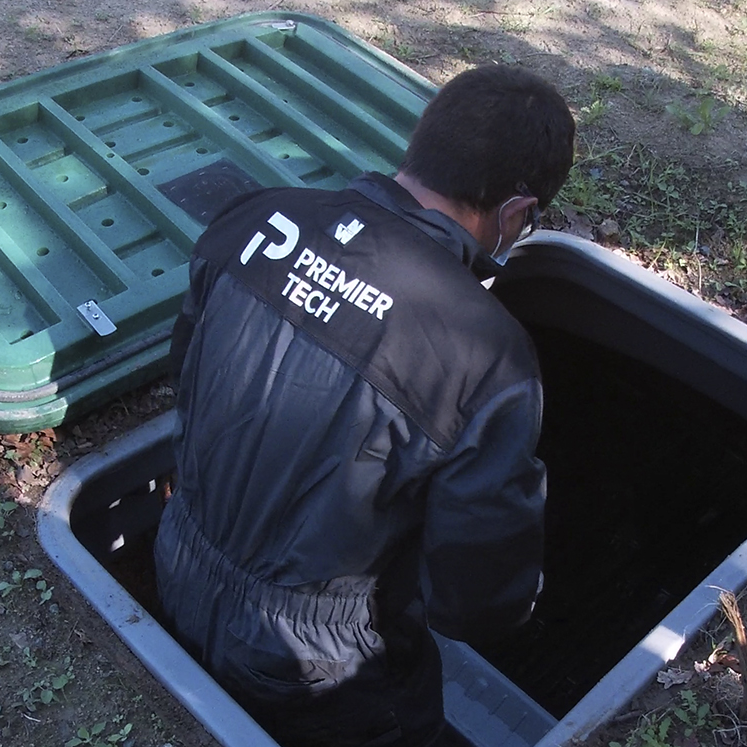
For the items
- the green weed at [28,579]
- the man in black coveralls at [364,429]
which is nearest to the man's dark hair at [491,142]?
the man in black coveralls at [364,429]

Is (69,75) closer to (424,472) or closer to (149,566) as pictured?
(149,566)

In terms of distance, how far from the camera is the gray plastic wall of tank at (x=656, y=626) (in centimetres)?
177

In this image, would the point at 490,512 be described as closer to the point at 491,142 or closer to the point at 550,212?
the point at 491,142

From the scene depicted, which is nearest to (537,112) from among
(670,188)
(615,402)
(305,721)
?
(305,721)

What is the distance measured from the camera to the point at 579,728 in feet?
5.58

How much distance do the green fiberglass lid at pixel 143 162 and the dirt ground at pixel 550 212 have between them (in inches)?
7.6

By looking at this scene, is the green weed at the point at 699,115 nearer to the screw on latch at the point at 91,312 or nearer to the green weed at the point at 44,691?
the screw on latch at the point at 91,312

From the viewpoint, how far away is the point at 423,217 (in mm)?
1670

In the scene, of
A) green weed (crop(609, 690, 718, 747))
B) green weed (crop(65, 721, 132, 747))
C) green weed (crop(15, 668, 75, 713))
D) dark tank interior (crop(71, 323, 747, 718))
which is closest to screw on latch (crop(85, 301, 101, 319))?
green weed (crop(15, 668, 75, 713))

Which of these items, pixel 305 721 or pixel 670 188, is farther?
pixel 670 188

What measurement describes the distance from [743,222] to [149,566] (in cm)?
234

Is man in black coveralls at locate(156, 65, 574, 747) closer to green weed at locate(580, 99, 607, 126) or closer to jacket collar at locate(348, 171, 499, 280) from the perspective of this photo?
jacket collar at locate(348, 171, 499, 280)

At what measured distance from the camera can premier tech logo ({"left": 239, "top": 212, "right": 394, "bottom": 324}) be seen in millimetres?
1555

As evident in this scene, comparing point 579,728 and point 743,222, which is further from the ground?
point 743,222
